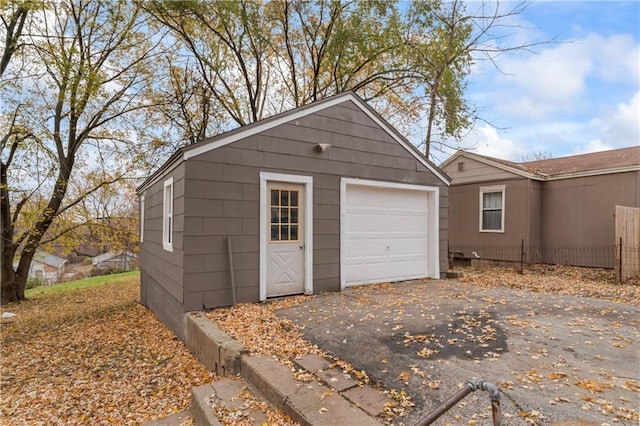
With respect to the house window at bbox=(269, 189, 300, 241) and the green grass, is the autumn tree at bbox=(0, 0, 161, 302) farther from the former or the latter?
the house window at bbox=(269, 189, 300, 241)

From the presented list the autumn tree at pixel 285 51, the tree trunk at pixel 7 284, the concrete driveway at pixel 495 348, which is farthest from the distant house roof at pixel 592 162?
the tree trunk at pixel 7 284

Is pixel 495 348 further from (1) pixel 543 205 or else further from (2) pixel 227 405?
(1) pixel 543 205

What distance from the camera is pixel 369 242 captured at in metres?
7.16

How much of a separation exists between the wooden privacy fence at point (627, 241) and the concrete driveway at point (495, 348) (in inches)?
132

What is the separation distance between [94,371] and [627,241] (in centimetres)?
1133

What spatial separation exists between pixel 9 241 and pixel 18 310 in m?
2.43

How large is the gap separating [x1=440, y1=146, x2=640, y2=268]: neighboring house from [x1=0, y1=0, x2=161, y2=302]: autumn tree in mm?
12063

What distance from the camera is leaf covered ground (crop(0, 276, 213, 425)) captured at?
147 inches

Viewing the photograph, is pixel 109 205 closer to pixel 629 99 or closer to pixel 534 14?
pixel 534 14

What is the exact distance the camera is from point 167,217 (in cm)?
634

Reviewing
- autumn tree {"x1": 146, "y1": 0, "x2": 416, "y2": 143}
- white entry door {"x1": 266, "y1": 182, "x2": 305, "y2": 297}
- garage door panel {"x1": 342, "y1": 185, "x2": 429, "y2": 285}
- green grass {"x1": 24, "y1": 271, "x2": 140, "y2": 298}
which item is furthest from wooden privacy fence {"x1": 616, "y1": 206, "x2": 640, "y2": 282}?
green grass {"x1": 24, "y1": 271, "x2": 140, "y2": 298}

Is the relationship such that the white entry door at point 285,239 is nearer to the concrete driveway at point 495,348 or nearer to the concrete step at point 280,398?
the concrete driveway at point 495,348

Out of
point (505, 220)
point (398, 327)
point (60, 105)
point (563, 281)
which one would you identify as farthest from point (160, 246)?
point (505, 220)

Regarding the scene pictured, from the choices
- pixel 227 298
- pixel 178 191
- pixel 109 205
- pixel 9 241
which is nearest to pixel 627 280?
pixel 227 298
